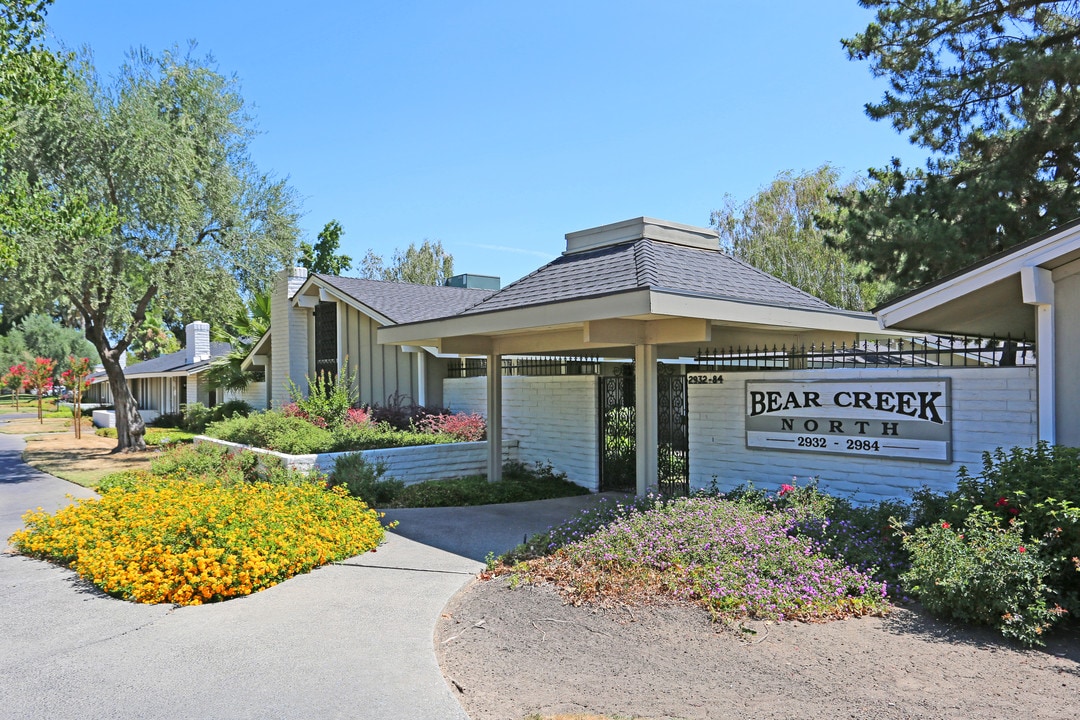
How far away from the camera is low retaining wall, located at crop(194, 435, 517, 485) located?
11281 millimetres

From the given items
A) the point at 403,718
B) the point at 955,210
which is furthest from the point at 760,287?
the point at 403,718

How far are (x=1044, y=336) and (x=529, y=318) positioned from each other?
505 centimetres

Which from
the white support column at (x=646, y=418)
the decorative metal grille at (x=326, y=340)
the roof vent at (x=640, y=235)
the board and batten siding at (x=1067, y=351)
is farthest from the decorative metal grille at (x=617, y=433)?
the decorative metal grille at (x=326, y=340)

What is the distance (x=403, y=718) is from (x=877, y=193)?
526 inches

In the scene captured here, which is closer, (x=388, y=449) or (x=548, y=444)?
(x=388, y=449)

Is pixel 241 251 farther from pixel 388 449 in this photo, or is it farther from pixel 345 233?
pixel 345 233

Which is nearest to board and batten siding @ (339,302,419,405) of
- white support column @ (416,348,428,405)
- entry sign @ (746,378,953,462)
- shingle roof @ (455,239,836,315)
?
white support column @ (416,348,428,405)

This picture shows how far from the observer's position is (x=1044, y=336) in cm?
648

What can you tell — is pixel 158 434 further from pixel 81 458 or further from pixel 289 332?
pixel 289 332

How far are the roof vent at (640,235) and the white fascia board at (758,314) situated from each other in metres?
2.01

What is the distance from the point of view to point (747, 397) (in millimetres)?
9469

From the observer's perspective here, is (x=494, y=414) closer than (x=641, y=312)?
No

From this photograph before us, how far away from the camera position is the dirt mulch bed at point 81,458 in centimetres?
1540

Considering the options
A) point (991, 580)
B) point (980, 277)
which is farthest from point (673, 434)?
point (991, 580)
